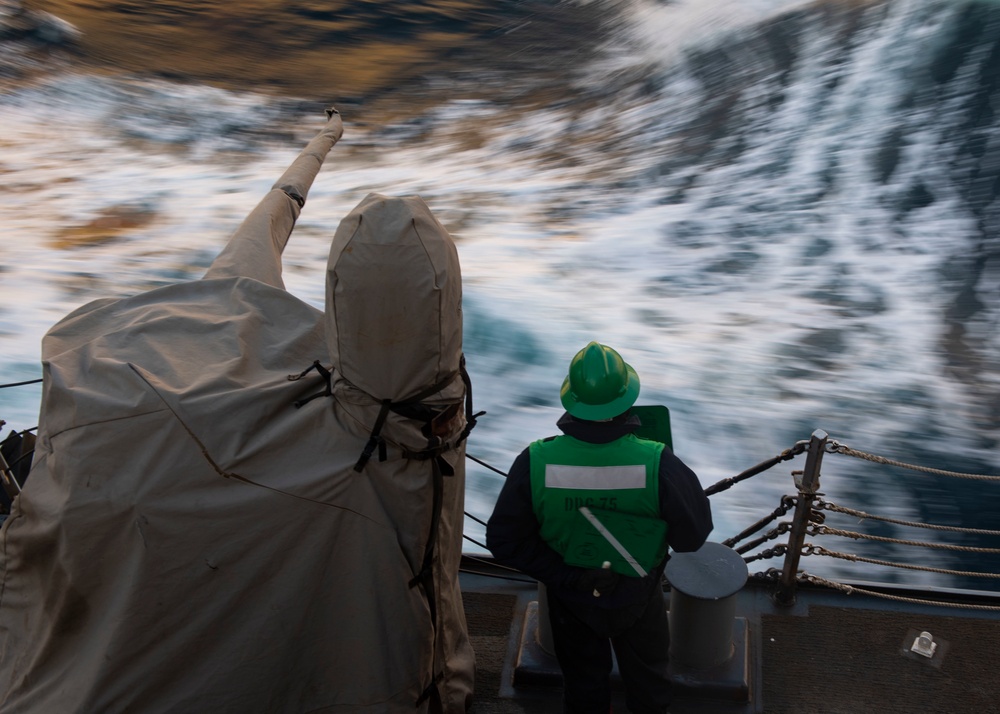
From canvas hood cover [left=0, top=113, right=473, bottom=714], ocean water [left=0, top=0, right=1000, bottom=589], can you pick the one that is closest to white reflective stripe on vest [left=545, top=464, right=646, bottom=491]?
canvas hood cover [left=0, top=113, right=473, bottom=714]

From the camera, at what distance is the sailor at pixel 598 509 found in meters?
1.61

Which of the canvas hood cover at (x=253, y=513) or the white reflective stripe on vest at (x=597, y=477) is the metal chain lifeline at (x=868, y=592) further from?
the canvas hood cover at (x=253, y=513)

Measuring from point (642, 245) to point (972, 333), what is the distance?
85.2 inches

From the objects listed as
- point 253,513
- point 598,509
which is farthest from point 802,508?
point 253,513

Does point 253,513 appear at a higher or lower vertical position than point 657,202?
higher

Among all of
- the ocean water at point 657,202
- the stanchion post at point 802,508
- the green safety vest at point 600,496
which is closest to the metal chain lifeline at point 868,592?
the stanchion post at point 802,508

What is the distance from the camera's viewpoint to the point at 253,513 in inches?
56.6

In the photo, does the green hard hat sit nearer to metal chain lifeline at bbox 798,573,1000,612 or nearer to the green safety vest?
the green safety vest

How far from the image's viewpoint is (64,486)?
1.44m

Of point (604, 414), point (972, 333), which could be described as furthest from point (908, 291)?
point (604, 414)

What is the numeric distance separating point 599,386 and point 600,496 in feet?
0.75

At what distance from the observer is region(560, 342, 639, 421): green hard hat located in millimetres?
1592

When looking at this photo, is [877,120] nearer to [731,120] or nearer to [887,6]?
[731,120]

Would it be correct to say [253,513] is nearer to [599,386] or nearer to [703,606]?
[599,386]
